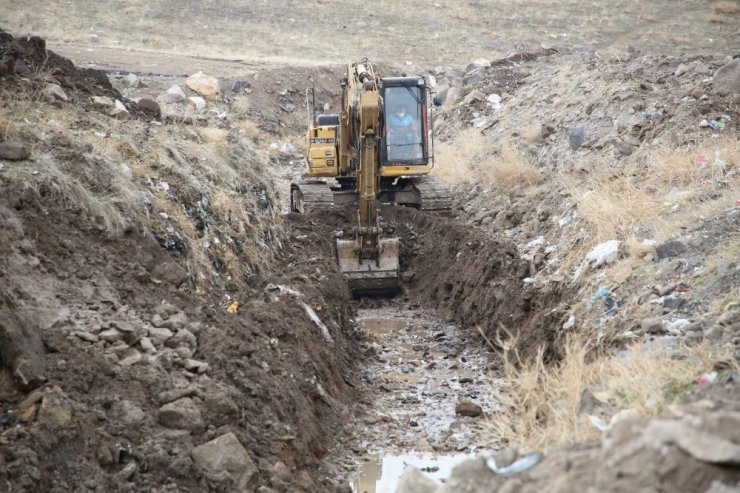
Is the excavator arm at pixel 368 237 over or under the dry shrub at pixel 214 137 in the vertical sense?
under

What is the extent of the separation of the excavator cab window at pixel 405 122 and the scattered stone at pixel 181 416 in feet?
32.3

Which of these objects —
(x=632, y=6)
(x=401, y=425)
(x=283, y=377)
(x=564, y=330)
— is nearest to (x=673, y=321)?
(x=564, y=330)

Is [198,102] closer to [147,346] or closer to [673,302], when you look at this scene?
[147,346]

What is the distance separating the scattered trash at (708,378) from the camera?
5.85 meters

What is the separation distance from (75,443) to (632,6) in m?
49.5

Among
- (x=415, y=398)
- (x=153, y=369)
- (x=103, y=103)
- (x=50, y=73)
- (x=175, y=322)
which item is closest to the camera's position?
(x=153, y=369)

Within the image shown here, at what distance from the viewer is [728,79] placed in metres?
15.6

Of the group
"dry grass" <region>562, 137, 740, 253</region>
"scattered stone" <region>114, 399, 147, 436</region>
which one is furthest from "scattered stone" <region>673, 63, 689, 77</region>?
"scattered stone" <region>114, 399, 147, 436</region>

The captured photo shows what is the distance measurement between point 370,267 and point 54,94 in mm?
5288

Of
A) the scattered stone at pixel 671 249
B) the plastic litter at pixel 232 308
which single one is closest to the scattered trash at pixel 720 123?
the scattered stone at pixel 671 249

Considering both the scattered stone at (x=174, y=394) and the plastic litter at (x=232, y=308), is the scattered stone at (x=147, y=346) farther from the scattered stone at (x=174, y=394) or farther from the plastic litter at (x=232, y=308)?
the plastic litter at (x=232, y=308)

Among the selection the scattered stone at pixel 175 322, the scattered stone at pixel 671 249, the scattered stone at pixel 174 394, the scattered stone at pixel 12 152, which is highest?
the scattered stone at pixel 12 152

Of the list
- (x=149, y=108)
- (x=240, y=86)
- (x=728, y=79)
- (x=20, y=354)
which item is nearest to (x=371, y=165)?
(x=149, y=108)

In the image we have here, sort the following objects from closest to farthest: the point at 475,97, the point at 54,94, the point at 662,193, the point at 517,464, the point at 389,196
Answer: the point at 517,464
the point at 54,94
the point at 662,193
the point at 389,196
the point at 475,97
